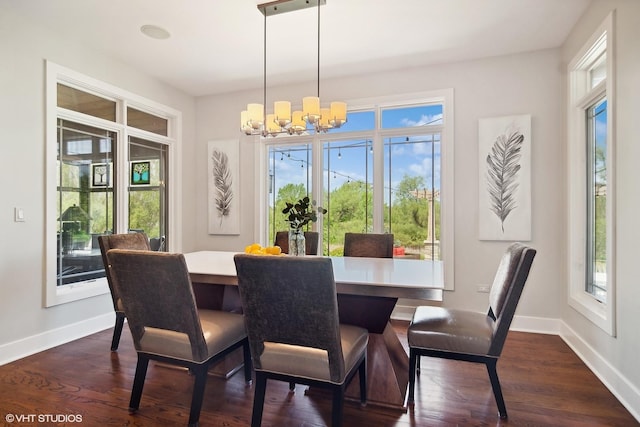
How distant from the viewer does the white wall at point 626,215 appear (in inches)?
82.6

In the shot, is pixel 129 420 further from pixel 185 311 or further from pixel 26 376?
pixel 26 376

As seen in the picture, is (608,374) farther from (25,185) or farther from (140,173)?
(140,173)

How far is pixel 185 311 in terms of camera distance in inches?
71.6

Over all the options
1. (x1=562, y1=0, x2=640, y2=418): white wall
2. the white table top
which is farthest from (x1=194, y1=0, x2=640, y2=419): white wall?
the white table top

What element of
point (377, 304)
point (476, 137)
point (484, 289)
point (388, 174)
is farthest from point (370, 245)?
point (476, 137)

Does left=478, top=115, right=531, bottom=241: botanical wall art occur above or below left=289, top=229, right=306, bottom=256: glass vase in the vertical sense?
above

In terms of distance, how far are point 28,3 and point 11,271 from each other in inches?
82.2

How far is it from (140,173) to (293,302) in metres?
3.39

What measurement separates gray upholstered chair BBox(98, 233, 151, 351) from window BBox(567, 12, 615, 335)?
3618mm

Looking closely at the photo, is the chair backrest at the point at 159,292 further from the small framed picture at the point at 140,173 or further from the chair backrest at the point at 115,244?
the small framed picture at the point at 140,173

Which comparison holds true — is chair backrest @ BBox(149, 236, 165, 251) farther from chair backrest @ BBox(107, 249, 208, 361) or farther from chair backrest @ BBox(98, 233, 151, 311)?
chair backrest @ BBox(107, 249, 208, 361)

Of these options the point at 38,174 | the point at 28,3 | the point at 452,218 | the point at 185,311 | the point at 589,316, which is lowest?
the point at 589,316

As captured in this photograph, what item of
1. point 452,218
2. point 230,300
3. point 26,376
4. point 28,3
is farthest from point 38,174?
point 452,218

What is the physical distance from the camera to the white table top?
1799mm
